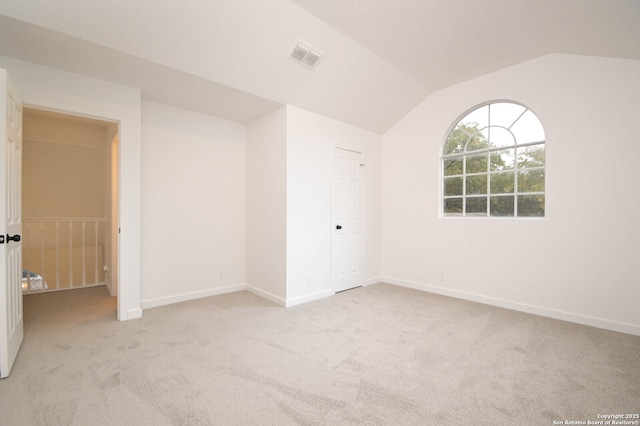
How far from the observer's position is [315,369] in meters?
2.16

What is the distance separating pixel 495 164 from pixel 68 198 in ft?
22.1

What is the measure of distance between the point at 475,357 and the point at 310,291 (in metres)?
2.11

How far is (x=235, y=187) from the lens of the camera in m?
4.38

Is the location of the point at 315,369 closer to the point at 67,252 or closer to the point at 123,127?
the point at 123,127

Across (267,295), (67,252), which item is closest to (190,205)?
(267,295)

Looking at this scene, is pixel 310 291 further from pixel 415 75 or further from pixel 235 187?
pixel 415 75

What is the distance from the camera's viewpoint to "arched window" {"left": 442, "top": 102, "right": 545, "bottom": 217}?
11.5 feet

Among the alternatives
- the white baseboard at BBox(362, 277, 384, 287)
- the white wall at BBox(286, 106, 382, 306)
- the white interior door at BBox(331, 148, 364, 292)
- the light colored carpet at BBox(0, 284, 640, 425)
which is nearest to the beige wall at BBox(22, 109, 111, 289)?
the light colored carpet at BBox(0, 284, 640, 425)

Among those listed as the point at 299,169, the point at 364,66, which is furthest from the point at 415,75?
the point at 299,169

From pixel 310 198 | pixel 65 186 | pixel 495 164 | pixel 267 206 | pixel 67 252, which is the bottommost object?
pixel 67 252

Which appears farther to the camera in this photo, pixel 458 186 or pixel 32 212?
pixel 32 212

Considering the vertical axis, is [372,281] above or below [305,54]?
below

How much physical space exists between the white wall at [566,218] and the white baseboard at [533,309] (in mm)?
10

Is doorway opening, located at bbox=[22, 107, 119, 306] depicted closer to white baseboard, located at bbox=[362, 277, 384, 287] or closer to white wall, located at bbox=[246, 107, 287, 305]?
white wall, located at bbox=[246, 107, 287, 305]
